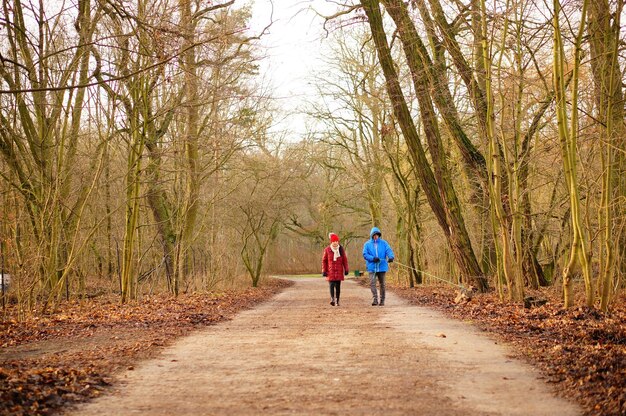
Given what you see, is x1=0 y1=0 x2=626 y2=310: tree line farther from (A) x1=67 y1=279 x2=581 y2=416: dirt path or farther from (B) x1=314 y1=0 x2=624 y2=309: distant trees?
(A) x1=67 y1=279 x2=581 y2=416: dirt path

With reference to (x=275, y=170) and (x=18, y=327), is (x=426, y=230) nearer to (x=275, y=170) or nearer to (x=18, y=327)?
(x=275, y=170)

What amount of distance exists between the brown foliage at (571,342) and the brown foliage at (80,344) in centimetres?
422

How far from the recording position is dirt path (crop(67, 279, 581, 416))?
5926mm

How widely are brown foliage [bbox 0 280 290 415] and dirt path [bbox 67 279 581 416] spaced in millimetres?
345

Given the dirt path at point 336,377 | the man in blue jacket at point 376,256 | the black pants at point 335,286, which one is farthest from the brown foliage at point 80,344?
the man in blue jacket at point 376,256

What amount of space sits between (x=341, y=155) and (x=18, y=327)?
103 feet

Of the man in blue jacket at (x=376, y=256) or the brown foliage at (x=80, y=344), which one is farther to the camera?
the man in blue jacket at (x=376, y=256)

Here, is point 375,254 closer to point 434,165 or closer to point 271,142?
point 434,165

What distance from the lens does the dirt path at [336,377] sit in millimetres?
5926

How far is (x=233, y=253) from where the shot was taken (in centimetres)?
3083

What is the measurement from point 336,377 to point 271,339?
3.67 metres

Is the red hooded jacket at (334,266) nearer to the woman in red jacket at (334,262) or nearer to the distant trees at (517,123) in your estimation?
the woman in red jacket at (334,262)

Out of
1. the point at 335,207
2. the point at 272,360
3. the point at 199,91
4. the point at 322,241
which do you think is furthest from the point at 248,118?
the point at 322,241

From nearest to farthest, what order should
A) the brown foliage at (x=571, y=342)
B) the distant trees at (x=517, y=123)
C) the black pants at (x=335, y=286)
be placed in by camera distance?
the brown foliage at (x=571, y=342) → the distant trees at (x=517, y=123) → the black pants at (x=335, y=286)
